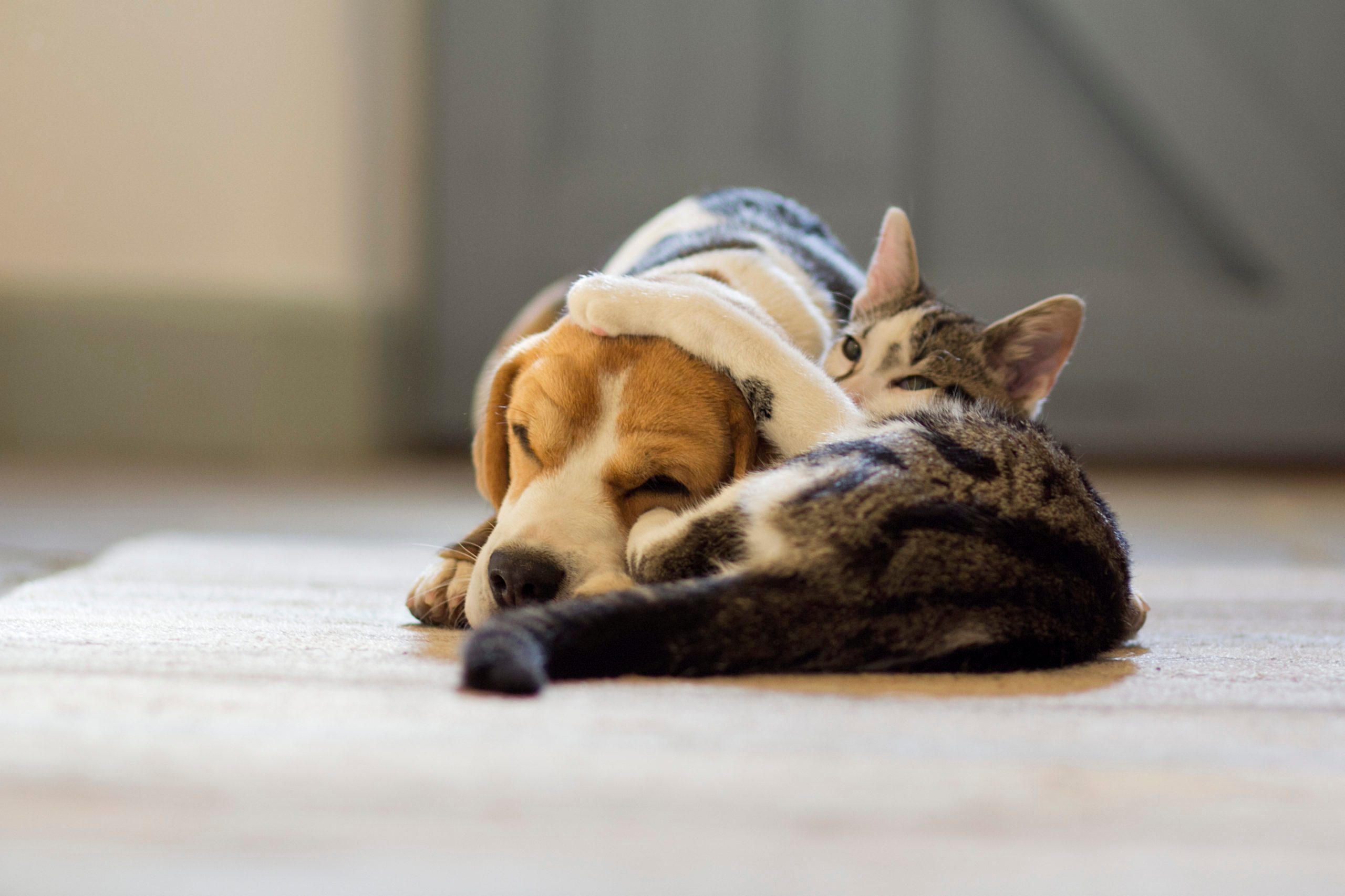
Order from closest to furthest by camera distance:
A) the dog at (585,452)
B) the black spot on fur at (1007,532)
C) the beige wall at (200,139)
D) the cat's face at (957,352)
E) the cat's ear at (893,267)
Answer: the black spot on fur at (1007,532)
the dog at (585,452)
the cat's face at (957,352)
the cat's ear at (893,267)
the beige wall at (200,139)

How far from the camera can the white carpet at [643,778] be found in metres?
0.82

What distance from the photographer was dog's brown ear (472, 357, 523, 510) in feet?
6.84

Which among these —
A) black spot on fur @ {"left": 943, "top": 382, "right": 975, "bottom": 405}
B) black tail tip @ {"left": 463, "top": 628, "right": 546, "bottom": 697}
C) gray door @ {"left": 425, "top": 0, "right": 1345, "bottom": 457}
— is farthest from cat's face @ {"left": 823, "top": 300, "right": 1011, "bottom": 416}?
gray door @ {"left": 425, "top": 0, "right": 1345, "bottom": 457}

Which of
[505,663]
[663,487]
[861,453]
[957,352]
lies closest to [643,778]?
[505,663]

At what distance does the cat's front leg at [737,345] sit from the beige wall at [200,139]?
4.15 meters

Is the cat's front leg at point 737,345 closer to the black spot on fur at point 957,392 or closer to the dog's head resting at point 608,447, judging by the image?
the dog's head resting at point 608,447

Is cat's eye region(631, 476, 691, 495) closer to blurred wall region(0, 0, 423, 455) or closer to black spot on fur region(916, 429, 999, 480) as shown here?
black spot on fur region(916, 429, 999, 480)

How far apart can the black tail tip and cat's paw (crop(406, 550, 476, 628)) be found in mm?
594

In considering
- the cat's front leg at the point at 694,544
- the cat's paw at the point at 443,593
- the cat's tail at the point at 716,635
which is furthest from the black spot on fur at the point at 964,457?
the cat's paw at the point at 443,593

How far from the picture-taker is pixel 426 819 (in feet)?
2.95

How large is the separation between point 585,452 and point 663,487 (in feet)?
0.46

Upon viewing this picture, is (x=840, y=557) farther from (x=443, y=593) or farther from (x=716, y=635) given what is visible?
(x=443, y=593)

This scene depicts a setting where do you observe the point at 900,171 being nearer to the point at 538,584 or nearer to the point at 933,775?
the point at 538,584

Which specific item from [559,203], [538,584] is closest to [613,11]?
[559,203]
